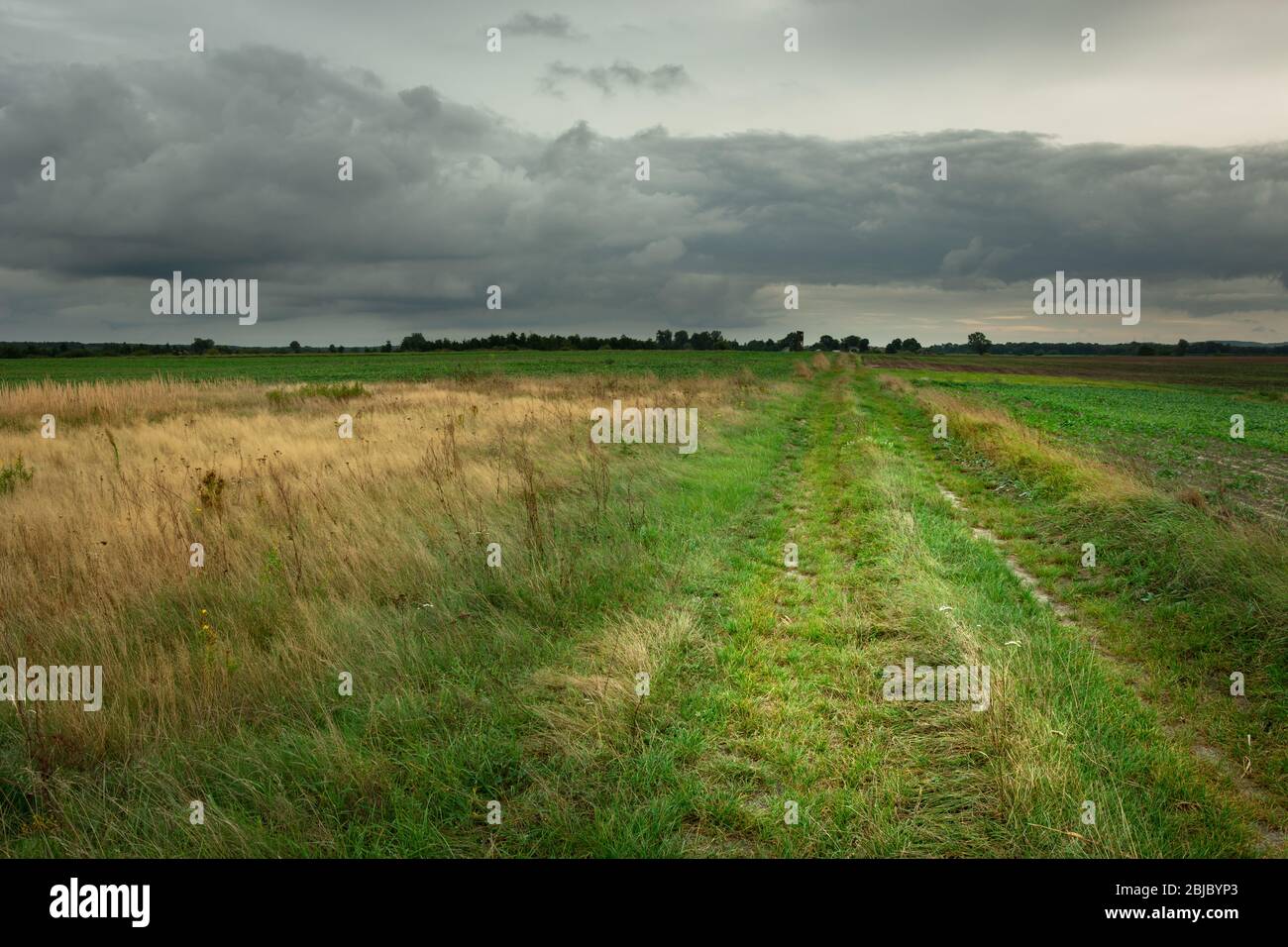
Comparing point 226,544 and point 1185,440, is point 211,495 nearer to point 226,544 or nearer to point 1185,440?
point 226,544

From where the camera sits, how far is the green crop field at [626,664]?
11.0 ft

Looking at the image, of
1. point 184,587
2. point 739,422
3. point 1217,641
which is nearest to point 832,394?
point 739,422

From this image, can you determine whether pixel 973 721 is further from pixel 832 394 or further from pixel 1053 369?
pixel 1053 369

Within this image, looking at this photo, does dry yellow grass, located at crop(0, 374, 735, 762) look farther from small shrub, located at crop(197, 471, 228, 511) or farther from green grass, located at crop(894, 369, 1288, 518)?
green grass, located at crop(894, 369, 1288, 518)

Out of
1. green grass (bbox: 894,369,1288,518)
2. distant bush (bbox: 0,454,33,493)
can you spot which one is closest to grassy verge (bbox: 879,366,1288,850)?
green grass (bbox: 894,369,1288,518)

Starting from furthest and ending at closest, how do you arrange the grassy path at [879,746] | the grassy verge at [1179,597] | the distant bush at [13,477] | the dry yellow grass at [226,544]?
the distant bush at [13,477], the dry yellow grass at [226,544], the grassy verge at [1179,597], the grassy path at [879,746]

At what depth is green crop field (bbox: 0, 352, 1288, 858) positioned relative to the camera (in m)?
3.35

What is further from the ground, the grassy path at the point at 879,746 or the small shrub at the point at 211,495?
the small shrub at the point at 211,495

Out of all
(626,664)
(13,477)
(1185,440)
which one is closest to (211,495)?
(13,477)

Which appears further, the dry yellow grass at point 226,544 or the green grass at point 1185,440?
the green grass at point 1185,440

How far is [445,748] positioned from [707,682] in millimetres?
1928

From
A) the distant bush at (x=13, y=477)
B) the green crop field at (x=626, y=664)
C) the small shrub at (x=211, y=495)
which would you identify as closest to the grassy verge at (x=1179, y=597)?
the green crop field at (x=626, y=664)

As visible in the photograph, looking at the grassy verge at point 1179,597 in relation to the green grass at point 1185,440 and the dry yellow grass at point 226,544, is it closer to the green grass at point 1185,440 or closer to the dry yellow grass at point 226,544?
the green grass at point 1185,440

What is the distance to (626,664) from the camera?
4.81 meters
